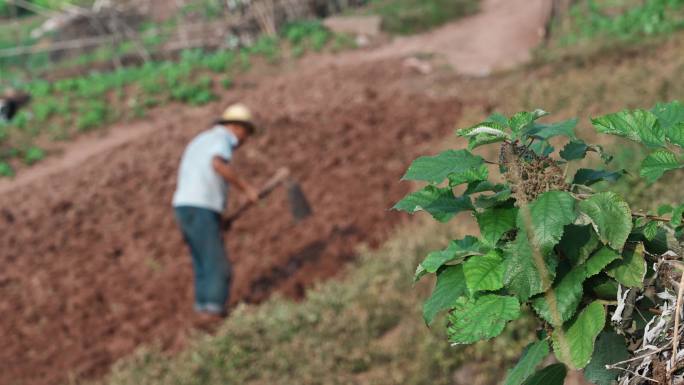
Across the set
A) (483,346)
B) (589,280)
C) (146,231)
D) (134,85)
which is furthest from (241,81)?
(589,280)

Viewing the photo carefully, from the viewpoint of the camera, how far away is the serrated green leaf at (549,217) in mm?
1176

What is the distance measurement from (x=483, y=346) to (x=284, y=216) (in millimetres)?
3560

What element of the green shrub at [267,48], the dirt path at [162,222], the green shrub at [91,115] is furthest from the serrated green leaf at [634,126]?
the green shrub at [267,48]

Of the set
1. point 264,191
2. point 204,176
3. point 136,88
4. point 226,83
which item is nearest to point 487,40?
point 226,83

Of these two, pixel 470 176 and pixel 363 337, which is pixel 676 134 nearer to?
pixel 470 176

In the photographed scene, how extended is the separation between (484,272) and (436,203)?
17 centimetres

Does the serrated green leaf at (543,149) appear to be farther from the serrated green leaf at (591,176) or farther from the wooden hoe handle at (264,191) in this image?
the wooden hoe handle at (264,191)

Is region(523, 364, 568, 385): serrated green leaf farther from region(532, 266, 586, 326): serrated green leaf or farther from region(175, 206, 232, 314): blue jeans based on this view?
region(175, 206, 232, 314): blue jeans

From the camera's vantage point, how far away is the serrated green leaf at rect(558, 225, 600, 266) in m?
1.24

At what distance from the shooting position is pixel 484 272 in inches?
49.6

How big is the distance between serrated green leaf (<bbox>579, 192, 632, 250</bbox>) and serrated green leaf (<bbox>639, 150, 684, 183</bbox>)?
0.32 ft

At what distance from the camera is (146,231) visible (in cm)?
733

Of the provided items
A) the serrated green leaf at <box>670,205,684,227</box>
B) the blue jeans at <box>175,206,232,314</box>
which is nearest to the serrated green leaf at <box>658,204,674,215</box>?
the serrated green leaf at <box>670,205,684,227</box>

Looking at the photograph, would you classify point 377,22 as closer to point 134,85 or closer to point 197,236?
point 134,85
